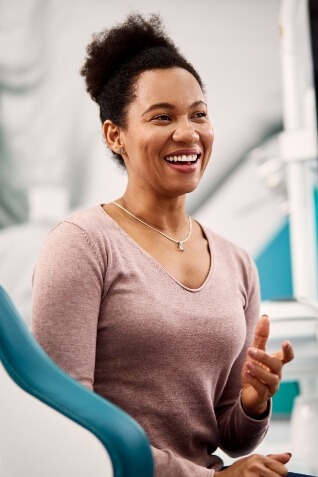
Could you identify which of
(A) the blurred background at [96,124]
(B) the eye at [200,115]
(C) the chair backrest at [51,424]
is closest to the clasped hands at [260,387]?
(C) the chair backrest at [51,424]

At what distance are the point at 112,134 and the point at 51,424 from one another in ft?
1.97

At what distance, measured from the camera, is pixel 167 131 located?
1241 mm

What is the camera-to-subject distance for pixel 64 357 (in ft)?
3.48

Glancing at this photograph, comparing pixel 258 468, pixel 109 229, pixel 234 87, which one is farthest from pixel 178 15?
pixel 258 468

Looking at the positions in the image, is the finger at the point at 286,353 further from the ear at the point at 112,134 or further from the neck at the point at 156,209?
the ear at the point at 112,134

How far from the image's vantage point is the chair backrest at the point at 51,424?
877mm

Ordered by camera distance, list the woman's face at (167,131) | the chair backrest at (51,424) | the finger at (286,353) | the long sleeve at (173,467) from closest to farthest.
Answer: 1. the chair backrest at (51,424)
2. the long sleeve at (173,467)
3. the finger at (286,353)
4. the woman's face at (167,131)

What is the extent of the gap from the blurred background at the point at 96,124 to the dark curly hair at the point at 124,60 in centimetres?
245

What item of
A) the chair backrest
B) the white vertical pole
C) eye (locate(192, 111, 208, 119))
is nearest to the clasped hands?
the chair backrest

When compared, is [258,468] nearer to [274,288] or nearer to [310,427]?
[310,427]

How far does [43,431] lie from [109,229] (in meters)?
0.39

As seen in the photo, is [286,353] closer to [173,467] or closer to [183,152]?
[173,467]

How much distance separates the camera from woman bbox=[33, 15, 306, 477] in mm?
1090

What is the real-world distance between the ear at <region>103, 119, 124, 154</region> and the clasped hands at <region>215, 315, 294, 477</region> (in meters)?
0.40
